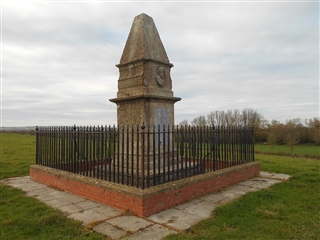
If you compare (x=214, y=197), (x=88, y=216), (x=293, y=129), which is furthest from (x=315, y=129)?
(x=88, y=216)

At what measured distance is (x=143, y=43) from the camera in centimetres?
682

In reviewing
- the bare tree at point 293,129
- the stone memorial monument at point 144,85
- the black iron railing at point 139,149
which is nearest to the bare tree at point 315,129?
the bare tree at point 293,129

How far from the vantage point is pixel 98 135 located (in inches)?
231

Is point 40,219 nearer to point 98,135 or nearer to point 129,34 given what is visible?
point 98,135

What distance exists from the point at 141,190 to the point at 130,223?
2.23 ft

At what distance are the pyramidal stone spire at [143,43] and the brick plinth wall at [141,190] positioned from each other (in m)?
3.56

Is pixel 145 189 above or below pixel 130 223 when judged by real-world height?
above

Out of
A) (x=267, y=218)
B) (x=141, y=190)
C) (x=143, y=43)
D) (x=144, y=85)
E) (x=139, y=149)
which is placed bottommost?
(x=267, y=218)

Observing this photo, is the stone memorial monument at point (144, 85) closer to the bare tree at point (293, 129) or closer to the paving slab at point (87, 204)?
the paving slab at point (87, 204)

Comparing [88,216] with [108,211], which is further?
[108,211]

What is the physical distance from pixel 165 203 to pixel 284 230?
211 centimetres

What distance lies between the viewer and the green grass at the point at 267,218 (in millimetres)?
3616

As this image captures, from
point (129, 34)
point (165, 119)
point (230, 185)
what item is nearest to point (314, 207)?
point (230, 185)

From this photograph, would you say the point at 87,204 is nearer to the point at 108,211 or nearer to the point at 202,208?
the point at 108,211
